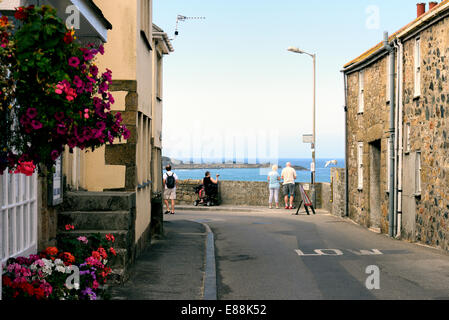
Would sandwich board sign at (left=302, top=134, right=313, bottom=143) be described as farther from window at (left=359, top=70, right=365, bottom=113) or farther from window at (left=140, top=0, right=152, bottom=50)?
window at (left=140, top=0, right=152, bottom=50)

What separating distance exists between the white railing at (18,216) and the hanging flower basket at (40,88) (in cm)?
176

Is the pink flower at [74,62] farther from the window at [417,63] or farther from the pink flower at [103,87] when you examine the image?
the window at [417,63]

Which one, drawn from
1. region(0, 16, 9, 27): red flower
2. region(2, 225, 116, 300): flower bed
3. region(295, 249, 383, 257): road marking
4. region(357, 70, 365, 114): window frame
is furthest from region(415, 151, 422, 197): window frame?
region(0, 16, 9, 27): red flower

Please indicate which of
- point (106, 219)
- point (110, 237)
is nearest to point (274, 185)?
point (106, 219)

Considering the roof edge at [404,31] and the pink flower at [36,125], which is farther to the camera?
the roof edge at [404,31]

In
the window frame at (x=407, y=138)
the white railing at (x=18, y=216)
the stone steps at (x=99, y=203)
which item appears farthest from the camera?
the window frame at (x=407, y=138)

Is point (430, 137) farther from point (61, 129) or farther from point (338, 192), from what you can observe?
point (61, 129)

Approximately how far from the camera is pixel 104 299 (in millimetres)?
8172

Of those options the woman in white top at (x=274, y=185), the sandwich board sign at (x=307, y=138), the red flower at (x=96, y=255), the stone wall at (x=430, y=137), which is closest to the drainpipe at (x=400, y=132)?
the stone wall at (x=430, y=137)

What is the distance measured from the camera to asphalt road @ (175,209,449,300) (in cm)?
966

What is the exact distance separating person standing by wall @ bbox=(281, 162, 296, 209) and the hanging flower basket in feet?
80.1

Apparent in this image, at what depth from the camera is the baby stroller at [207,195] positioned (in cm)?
3177

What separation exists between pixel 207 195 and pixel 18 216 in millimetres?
24416
